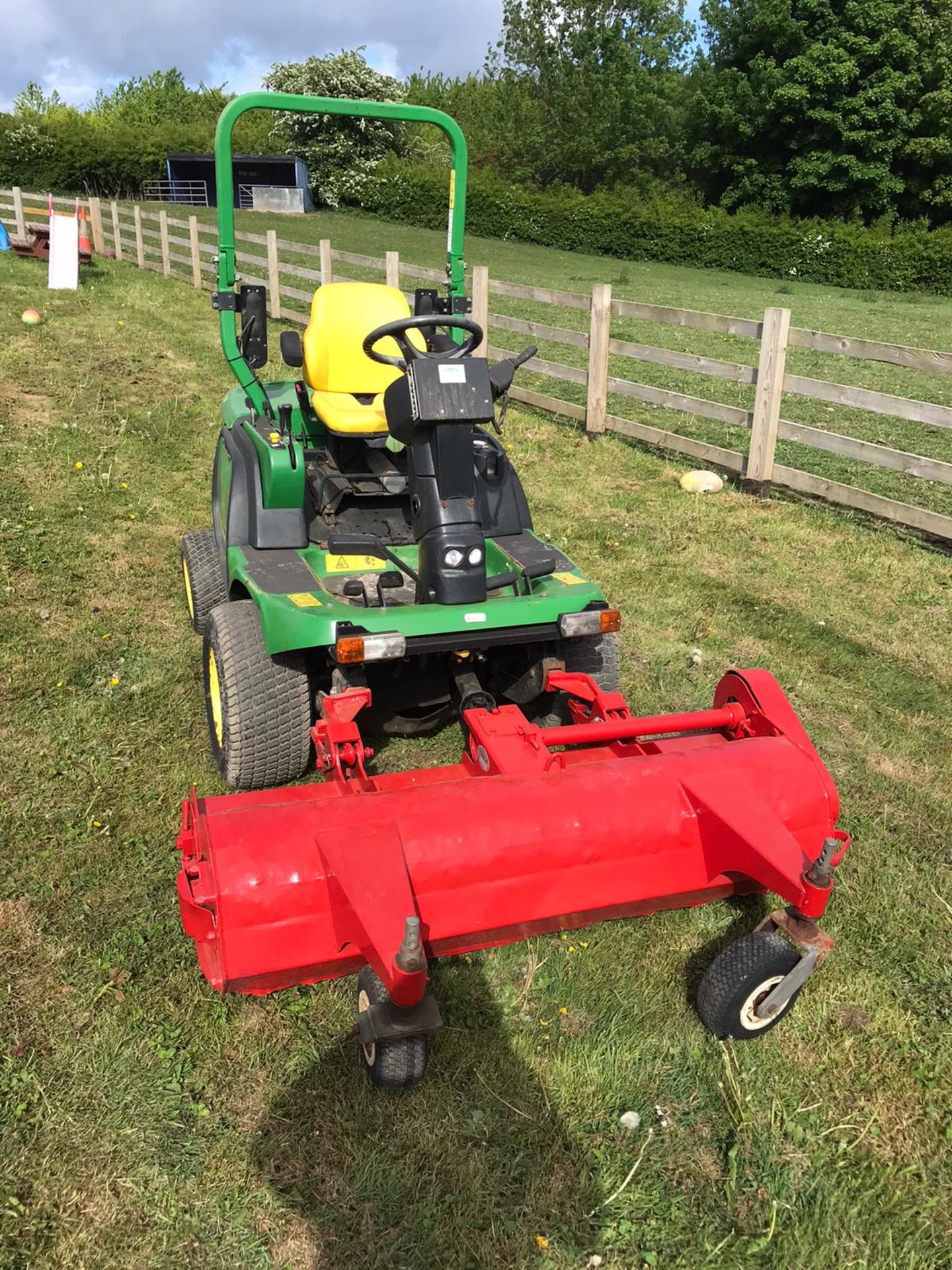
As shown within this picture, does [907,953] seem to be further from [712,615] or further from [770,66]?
[770,66]

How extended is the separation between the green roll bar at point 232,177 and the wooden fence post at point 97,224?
15.4m

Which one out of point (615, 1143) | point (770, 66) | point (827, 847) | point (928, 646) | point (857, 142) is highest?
point (770, 66)

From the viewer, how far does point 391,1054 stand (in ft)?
7.25

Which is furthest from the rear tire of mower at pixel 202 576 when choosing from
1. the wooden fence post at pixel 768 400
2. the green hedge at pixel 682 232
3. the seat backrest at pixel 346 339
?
the green hedge at pixel 682 232

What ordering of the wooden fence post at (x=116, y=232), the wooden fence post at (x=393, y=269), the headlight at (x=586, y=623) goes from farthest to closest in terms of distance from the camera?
the wooden fence post at (x=116, y=232)
the wooden fence post at (x=393, y=269)
the headlight at (x=586, y=623)

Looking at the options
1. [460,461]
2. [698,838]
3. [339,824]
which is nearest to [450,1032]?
[339,824]

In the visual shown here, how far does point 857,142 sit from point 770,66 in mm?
4311

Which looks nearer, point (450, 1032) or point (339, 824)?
point (339, 824)

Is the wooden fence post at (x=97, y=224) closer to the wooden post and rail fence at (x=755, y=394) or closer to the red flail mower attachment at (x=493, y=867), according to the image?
the wooden post and rail fence at (x=755, y=394)

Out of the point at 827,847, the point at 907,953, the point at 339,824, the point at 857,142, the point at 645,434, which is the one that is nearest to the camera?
the point at 827,847

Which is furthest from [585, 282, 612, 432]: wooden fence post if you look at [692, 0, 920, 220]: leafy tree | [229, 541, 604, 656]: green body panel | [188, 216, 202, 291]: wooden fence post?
[692, 0, 920, 220]: leafy tree

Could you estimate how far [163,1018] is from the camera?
2.47 meters

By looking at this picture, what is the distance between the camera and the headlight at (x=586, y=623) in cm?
310

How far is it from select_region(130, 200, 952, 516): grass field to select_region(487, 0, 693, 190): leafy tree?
13813mm
